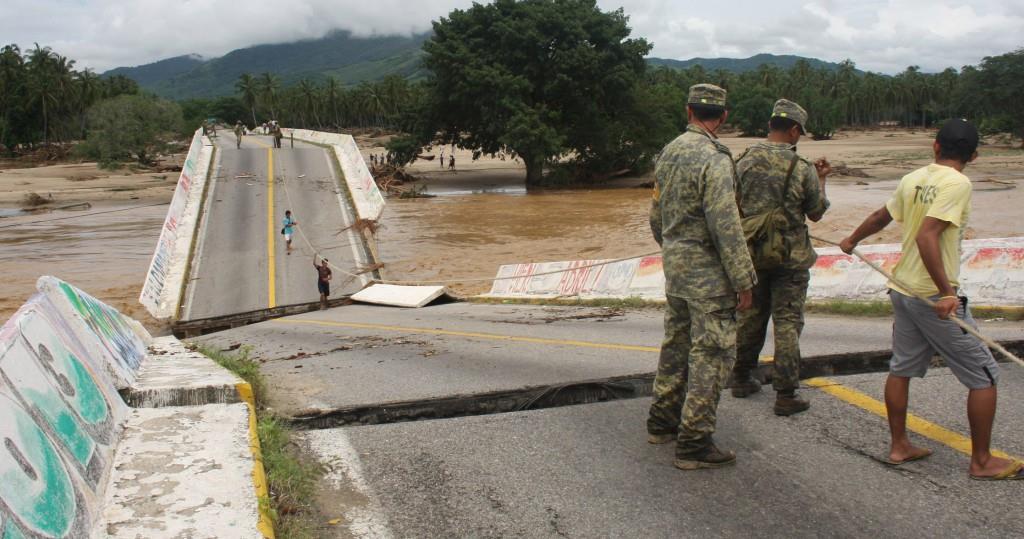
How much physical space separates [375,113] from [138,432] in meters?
144

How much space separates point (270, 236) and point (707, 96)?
23435mm

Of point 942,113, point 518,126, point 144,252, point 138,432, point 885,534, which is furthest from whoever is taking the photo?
point 942,113

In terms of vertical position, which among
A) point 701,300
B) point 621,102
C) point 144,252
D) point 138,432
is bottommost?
point 144,252

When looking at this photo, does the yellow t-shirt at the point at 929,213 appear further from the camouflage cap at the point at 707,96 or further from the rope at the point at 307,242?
the rope at the point at 307,242

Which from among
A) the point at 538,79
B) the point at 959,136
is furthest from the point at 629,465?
the point at 538,79

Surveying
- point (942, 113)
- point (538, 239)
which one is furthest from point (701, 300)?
point (942, 113)

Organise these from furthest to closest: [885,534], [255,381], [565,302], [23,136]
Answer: [23,136] → [565,302] → [255,381] → [885,534]

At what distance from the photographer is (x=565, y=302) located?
13.8m

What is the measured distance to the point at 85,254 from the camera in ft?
103

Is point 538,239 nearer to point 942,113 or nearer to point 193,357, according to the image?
point 193,357

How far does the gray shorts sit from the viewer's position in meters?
4.24

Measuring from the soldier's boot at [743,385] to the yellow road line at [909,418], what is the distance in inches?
19.5

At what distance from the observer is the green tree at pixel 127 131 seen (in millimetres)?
72500

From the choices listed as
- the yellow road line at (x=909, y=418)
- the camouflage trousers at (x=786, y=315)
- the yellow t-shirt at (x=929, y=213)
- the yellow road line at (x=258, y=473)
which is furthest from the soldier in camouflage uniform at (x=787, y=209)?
the yellow road line at (x=258, y=473)
